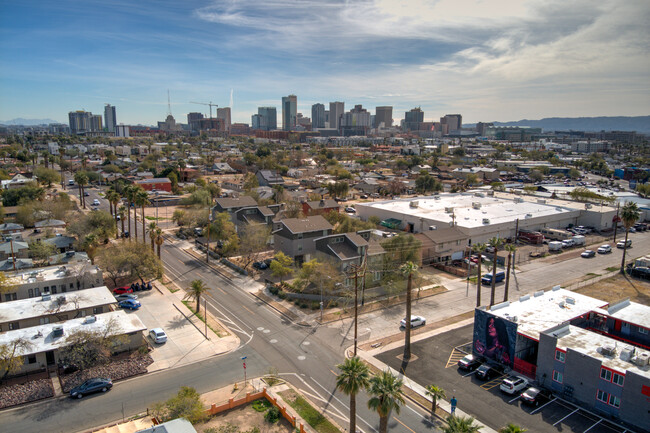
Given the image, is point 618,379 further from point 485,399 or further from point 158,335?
point 158,335

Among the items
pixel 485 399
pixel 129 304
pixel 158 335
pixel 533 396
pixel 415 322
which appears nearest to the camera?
pixel 533 396

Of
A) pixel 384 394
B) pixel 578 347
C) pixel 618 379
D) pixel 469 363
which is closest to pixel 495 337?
pixel 469 363

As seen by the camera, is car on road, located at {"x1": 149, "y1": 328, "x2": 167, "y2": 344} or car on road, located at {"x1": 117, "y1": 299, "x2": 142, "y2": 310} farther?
car on road, located at {"x1": 117, "y1": 299, "x2": 142, "y2": 310}

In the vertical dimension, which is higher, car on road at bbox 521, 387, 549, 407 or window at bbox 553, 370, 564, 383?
window at bbox 553, 370, 564, 383

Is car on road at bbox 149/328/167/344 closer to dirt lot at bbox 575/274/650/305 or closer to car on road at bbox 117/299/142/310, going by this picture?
car on road at bbox 117/299/142/310

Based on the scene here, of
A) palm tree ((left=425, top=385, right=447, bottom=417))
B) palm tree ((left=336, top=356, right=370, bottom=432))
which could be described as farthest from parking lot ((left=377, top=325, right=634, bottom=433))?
palm tree ((left=336, top=356, right=370, bottom=432))

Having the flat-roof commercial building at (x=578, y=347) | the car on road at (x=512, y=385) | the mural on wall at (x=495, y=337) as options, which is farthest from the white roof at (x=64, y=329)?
the flat-roof commercial building at (x=578, y=347)

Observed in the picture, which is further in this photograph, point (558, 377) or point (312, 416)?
point (558, 377)

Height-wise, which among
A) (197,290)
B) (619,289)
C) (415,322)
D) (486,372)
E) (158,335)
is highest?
(197,290)
